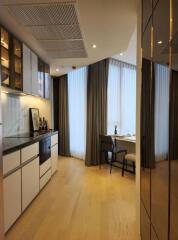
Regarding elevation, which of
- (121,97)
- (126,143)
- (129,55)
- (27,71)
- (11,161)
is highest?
(129,55)

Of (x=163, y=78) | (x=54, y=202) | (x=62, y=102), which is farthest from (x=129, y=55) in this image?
(x=163, y=78)

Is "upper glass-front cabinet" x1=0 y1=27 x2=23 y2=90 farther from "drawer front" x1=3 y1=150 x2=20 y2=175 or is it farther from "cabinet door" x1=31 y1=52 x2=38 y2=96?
"drawer front" x1=3 y1=150 x2=20 y2=175

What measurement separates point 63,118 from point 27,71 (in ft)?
11.2

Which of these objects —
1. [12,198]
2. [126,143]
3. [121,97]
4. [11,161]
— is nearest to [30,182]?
[12,198]

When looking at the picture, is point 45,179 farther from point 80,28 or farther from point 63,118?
point 63,118

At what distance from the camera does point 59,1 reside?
7.61 feet

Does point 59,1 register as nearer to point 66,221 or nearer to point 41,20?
point 41,20

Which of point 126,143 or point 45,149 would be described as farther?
point 126,143

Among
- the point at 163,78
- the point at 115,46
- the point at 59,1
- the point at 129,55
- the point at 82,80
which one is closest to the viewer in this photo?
the point at 163,78

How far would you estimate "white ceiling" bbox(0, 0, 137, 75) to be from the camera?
2.44 m

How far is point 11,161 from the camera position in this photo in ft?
8.58

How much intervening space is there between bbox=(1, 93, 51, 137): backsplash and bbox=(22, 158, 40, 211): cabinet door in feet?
2.68

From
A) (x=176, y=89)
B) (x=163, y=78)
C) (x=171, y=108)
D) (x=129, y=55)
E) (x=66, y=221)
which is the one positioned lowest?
(x=66, y=221)

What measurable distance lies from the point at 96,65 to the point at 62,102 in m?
1.76
